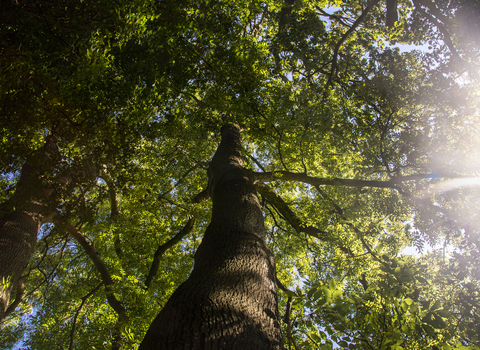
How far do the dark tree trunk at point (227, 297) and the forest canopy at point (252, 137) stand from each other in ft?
1.94

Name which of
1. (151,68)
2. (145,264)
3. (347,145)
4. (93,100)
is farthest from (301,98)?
(145,264)

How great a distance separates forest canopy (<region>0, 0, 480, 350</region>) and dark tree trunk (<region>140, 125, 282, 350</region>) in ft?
1.94

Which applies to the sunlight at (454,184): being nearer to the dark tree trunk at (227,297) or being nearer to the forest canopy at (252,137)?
the forest canopy at (252,137)

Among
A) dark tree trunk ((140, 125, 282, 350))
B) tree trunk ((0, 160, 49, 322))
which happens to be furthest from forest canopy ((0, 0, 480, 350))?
dark tree trunk ((140, 125, 282, 350))

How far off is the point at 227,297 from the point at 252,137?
507 cm

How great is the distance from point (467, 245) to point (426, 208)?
99cm

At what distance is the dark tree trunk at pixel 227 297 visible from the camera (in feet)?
4.84

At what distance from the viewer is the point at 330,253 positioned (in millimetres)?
7715

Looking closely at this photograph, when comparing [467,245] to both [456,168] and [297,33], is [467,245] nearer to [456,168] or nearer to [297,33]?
[456,168]

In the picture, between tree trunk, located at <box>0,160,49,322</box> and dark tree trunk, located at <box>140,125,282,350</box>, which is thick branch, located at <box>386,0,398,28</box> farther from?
tree trunk, located at <box>0,160,49,322</box>

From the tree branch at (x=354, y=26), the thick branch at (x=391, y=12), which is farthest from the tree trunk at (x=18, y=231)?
the thick branch at (x=391, y=12)

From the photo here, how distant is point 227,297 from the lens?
179 centimetres

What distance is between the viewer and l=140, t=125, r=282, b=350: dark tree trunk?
148cm

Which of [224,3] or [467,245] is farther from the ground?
[224,3]
